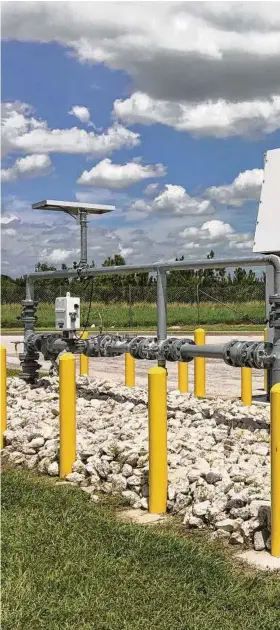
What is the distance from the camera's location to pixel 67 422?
6.18 m

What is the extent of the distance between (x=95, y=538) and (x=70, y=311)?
518 cm

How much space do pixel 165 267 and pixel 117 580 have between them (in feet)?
15.3

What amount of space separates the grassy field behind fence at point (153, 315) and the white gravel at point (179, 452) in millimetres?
22476

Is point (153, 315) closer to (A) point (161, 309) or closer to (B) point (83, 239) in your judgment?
(B) point (83, 239)

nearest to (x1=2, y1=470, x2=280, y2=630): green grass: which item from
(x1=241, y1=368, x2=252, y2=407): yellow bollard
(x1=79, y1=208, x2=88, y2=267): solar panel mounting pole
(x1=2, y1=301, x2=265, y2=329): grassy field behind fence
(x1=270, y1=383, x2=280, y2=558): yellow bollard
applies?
(x1=270, y1=383, x2=280, y2=558): yellow bollard

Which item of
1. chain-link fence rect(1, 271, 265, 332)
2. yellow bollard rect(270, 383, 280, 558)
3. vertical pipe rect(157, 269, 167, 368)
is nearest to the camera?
yellow bollard rect(270, 383, 280, 558)

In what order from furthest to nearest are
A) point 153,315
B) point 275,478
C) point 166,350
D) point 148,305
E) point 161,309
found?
point 148,305, point 153,315, point 161,309, point 166,350, point 275,478

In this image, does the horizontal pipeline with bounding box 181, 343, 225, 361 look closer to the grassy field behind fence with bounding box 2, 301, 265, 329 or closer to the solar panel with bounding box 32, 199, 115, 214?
the solar panel with bounding box 32, 199, 115, 214

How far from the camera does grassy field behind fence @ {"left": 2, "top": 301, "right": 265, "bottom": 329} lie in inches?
1280

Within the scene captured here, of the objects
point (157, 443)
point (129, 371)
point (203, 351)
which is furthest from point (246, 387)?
point (157, 443)

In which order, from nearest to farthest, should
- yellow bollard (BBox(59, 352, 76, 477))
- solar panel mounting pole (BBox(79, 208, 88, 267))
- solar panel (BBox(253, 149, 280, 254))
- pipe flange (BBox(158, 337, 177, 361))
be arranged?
yellow bollard (BBox(59, 352, 76, 477)) → pipe flange (BBox(158, 337, 177, 361)) → solar panel (BBox(253, 149, 280, 254)) → solar panel mounting pole (BBox(79, 208, 88, 267))

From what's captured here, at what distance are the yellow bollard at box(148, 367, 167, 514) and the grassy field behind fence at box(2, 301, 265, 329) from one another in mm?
25216

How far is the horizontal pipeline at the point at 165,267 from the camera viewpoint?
23.5 feet

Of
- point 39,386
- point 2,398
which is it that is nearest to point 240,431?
point 2,398
